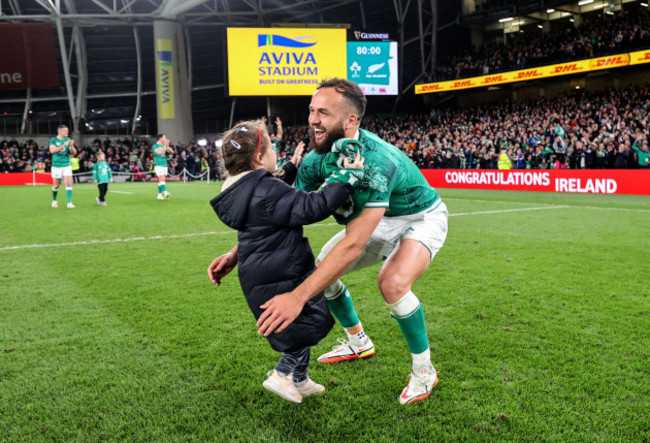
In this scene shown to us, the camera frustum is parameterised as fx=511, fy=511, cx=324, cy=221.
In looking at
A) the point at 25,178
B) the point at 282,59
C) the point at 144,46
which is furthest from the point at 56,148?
the point at 144,46

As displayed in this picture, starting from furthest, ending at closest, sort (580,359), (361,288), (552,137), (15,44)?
(15,44)
(552,137)
(361,288)
(580,359)

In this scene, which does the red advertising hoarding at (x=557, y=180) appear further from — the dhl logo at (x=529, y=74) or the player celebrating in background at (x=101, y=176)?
the dhl logo at (x=529, y=74)

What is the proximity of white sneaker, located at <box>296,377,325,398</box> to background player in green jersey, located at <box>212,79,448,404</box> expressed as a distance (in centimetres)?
46

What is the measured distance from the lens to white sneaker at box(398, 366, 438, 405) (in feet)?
8.96

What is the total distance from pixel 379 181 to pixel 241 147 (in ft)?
2.26

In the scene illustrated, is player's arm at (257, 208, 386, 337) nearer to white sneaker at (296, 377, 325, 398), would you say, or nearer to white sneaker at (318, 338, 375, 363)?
white sneaker at (296, 377, 325, 398)

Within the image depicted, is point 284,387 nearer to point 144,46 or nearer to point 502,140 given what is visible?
point 502,140

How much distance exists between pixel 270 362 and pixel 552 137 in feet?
79.7

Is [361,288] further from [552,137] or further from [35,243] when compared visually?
[552,137]

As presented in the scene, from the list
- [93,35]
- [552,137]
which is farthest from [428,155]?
[93,35]

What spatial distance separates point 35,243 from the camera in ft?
25.5

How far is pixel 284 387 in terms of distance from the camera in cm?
267

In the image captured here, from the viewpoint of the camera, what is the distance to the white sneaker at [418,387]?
2730 mm

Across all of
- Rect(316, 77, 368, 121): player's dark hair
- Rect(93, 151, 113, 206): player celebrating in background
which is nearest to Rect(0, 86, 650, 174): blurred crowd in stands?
Rect(93, 151, 113, 206): player celebrating in background
